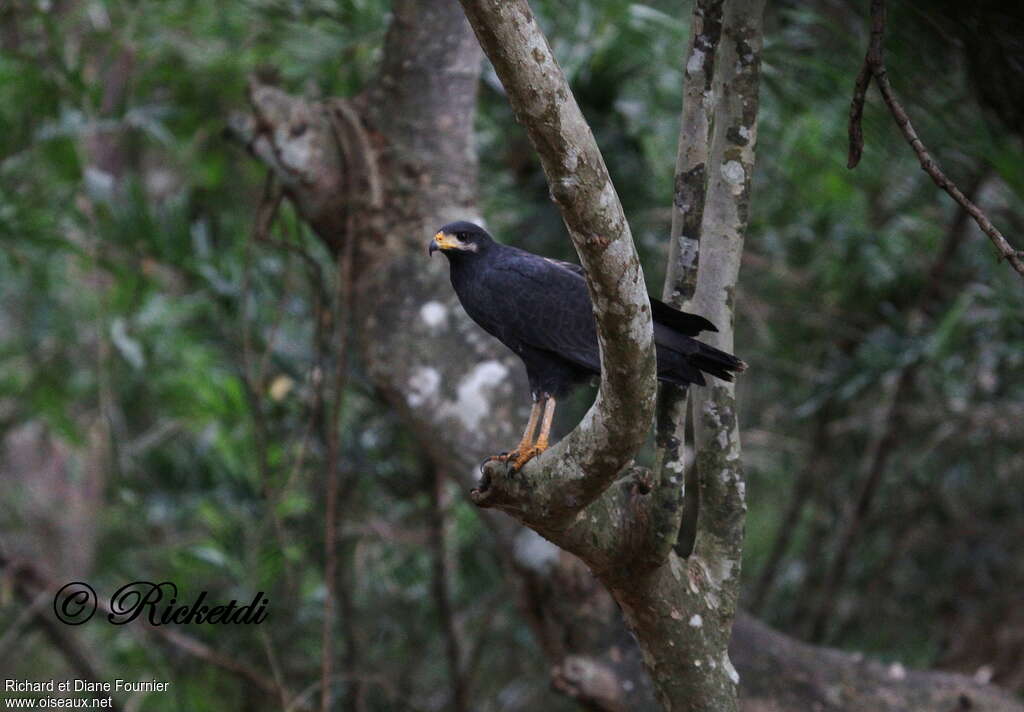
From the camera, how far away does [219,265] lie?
4574 millimetres

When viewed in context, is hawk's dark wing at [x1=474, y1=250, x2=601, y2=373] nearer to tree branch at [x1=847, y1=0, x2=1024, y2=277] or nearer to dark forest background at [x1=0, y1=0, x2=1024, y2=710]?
tree branch at [x1=847, y1=0, x2=1024, y2=277]

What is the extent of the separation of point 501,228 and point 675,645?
3.18 m

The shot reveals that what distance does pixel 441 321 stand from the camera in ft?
11.7

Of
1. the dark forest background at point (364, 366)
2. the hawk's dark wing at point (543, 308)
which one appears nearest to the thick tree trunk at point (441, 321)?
the dark forest background at point (364, 366)

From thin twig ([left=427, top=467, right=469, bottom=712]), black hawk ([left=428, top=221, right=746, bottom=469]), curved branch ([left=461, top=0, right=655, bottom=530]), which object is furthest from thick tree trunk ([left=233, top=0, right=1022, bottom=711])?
thin twig ([left=427, top=467, right=469, bottom=712])

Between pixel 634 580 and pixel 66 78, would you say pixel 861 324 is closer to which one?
pixel 634 580

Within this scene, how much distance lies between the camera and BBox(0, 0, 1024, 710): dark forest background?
452 centimetres

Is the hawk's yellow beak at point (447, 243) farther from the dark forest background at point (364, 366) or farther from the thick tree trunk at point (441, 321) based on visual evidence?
the dark forest background at point (364, 366)

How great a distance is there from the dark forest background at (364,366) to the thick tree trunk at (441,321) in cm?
30

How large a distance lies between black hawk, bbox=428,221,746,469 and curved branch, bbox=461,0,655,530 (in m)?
0.37

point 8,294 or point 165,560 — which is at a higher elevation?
point 8,294

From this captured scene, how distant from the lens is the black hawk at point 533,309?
2.73 meters

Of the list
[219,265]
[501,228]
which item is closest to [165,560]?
[219,265]

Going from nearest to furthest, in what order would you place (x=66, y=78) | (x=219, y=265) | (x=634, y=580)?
A: (x=634, y=580) < (x=66, y=78) < (x=219, y=265)
